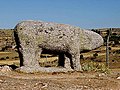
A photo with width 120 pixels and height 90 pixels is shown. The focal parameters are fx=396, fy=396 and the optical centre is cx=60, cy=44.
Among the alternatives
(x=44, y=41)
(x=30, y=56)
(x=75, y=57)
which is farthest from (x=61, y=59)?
(x=30, y=56)

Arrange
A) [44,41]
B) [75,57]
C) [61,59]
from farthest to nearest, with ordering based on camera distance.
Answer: [61,59], [75,57], [44,41]

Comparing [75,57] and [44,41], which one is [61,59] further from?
[44,41]

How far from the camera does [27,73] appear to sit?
70.1ft

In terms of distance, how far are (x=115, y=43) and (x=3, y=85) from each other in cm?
8574

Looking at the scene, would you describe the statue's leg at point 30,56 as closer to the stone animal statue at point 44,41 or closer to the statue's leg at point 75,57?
the stone animal statue at point 44,41

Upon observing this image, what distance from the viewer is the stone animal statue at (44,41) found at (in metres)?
22.0

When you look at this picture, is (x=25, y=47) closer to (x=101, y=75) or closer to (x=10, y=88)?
(x=101, y=75)

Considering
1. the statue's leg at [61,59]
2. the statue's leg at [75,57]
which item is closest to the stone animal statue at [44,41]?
the statue's leg at [75,57]

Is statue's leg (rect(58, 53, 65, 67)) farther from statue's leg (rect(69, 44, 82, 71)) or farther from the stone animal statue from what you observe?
statue's leg (rect(69, 44, 82, 71))

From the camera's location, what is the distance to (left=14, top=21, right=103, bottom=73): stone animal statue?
21953mm

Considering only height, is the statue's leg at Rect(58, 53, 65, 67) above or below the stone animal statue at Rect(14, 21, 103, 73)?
below

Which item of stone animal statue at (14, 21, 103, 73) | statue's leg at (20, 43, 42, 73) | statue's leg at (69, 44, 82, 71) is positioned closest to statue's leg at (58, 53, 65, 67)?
stone animal statue at (14, 21, 103, 73)

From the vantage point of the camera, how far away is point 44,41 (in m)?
22.1

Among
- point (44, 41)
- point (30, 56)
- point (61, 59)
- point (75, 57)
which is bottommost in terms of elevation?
point (61, 59)
